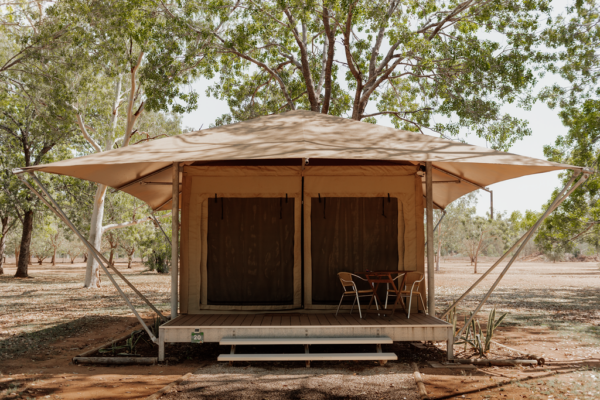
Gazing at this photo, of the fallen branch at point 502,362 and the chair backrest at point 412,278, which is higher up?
the chair backrest at point 412,278

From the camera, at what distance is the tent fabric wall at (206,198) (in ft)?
20.1

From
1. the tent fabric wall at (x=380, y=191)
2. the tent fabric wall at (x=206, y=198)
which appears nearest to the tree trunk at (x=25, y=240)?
the tent fabric wall at (x=206, y=198)

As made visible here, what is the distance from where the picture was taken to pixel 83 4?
33.9 feet

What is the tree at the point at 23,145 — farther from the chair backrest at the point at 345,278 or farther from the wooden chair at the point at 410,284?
the wooden chair at the point at 410,284

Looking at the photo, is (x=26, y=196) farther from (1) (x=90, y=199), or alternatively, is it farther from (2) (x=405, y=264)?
(2) (x=405, y=264)

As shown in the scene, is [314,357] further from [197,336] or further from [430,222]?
[430,222]

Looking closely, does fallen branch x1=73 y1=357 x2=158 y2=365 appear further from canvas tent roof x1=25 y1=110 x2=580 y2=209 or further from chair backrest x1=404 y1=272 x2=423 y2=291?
chair backrest x1=404 y1=272 x2=423 y2=291

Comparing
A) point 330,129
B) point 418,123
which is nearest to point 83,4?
point 330,129

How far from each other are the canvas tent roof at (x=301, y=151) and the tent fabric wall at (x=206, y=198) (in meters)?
0.55

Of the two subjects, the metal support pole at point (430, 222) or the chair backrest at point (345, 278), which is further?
the chair backrest at point (345, 278)

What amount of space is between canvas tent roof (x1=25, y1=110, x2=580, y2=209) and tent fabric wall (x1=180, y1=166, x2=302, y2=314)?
0.55 m

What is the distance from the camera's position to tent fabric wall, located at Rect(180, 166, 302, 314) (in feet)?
20.1

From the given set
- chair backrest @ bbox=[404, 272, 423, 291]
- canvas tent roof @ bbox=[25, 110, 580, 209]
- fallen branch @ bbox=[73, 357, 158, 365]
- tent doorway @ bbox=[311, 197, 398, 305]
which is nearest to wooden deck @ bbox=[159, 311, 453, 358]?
fallen branch @ bbox=[73, 357, 158, 365]

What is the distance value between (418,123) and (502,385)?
368 inches
